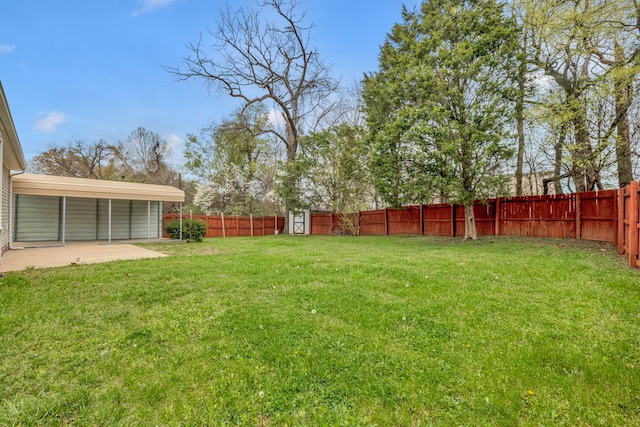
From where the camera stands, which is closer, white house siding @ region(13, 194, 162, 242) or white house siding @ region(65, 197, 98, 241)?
white house siding @ region(13, 194, 162, 242)

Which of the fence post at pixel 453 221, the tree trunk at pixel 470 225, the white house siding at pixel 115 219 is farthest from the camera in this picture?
the white house siding at pixel 115 219

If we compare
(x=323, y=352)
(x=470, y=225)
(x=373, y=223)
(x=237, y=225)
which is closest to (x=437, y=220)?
(x=470, y=225)

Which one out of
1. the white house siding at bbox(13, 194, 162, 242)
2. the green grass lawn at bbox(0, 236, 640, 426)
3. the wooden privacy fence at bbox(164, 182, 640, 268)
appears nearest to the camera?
the green grass lawn at bbox(0, 236, 640, 426)

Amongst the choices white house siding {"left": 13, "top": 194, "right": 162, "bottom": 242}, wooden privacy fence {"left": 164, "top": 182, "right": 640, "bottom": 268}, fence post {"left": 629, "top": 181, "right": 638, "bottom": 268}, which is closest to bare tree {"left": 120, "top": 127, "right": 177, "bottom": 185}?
wooden privacy fence {"left": 164, "top": 182, "right": 640, "bottom": 268}

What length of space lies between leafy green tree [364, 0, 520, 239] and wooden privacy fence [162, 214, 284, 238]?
10221 millimetres

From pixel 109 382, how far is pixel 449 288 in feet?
12.7

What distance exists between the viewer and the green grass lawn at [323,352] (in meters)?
1.84

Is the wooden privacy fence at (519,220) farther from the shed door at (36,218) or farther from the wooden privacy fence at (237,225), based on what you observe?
the shed door at (36,218)

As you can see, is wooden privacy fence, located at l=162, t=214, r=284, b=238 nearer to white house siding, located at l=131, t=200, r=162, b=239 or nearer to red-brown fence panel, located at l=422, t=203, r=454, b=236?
white house siding, located at l=131, t=200, r=162, b=239

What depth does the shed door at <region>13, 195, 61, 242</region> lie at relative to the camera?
1096 cm

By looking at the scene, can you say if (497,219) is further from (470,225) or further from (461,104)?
(461,104)

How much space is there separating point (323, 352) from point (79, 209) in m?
14.0

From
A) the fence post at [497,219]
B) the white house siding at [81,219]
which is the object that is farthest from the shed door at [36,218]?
the fence post at [497,219]

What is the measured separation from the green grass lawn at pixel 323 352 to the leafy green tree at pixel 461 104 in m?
5.77
